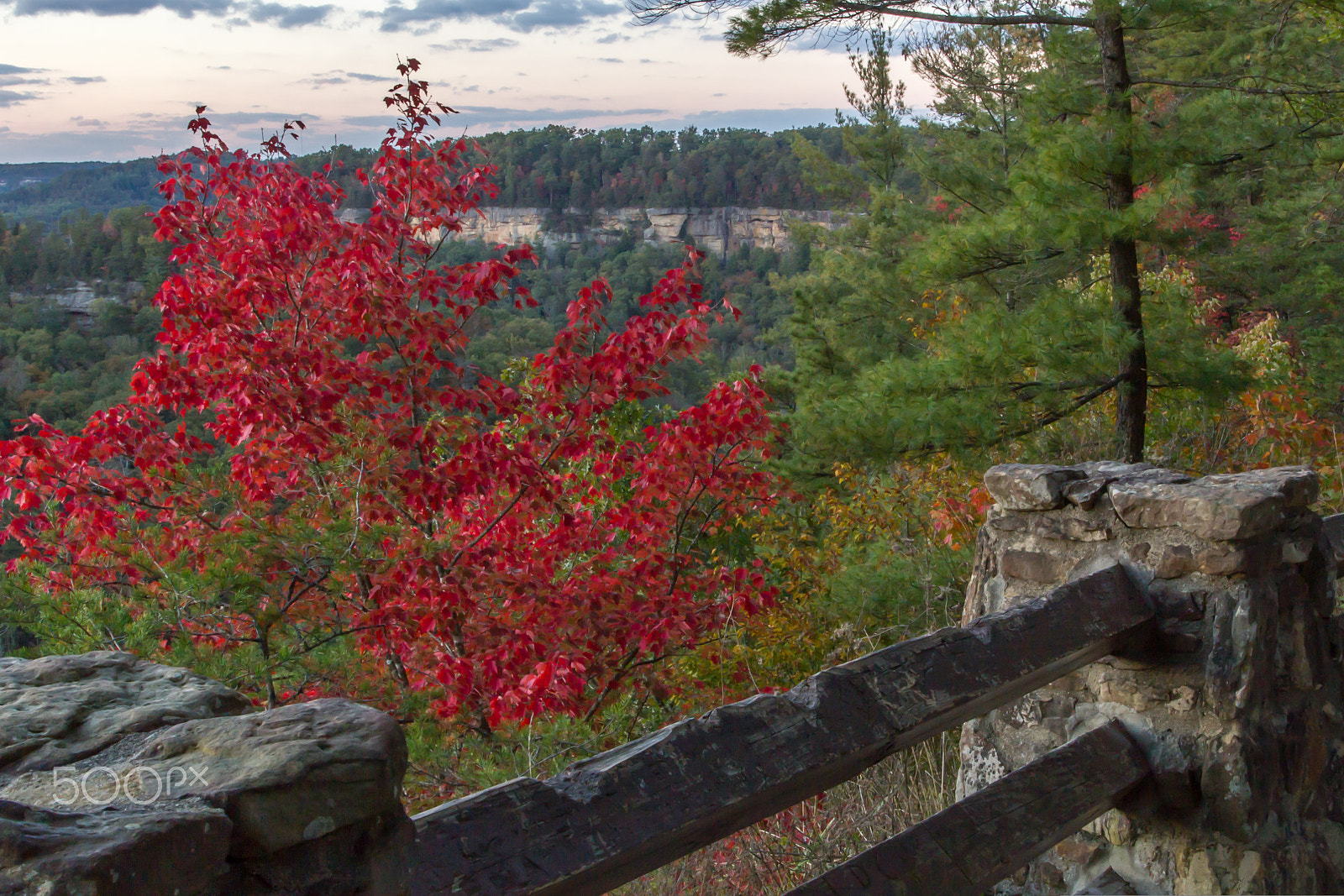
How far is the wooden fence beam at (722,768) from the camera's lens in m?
1.02

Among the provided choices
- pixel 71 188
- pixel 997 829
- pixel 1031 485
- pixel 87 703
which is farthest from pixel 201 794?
pixel 71 188

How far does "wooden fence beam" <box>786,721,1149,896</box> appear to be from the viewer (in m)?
1.42

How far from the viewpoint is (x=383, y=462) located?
4.24 m

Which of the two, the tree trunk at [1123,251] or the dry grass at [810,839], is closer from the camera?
the dry grass at [810,839]

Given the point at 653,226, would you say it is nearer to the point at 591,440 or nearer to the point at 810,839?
the point at 591,440

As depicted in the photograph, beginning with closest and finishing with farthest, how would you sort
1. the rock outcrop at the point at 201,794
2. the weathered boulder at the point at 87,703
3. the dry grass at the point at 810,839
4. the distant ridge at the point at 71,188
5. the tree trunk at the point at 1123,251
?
the rock outcrop at the point at 201,794 → the weathered boulder at the point at 87,703 → the dry grass at the point at 810,839 → the tree trunk at the point at 1123,251 → the distant ridge at the point at 71,188

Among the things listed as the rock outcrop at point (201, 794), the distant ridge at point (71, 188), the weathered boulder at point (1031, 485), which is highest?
the distant ridge at point (71, 188)

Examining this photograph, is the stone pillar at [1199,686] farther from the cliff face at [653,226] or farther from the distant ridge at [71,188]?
the cliff face at [653,226]

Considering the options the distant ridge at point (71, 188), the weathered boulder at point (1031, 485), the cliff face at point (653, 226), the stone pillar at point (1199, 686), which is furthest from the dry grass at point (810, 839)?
the cliff face at point (653, 226)

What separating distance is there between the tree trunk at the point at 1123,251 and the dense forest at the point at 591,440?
25 millimetres

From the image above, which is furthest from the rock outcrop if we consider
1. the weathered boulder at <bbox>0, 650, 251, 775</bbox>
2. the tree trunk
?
the tree trunk

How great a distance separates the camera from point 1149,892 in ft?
7.02

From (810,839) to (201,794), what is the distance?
2642 millimetres

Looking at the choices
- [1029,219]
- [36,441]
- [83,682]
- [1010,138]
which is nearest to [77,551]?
[36,441]
